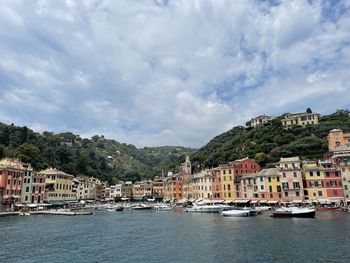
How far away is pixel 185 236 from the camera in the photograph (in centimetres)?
3756

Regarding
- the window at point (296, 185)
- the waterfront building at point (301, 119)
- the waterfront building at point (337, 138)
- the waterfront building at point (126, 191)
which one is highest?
the waterfront building at point (301, 119)

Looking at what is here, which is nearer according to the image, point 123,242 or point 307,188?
point 123,242

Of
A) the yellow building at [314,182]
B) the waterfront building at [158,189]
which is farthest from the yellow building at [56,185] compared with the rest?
the yellow building at [314,182]

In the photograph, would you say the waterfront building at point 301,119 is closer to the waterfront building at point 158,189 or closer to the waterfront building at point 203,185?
the waterfront building at point 203,185

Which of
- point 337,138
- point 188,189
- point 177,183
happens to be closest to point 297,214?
point 337,138

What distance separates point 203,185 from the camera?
9969 centimetres

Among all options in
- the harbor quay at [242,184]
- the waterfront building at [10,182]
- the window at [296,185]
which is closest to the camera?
the harbor quay at [242,184]

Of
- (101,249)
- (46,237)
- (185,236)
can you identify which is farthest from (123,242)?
(46,237)

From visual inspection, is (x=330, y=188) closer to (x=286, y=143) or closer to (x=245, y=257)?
(x=286, y=143)

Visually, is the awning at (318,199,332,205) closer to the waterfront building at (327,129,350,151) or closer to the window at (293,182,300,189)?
the window at (293,182,300,189)

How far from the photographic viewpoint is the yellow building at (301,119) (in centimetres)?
13550

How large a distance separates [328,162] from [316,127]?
5648 cm

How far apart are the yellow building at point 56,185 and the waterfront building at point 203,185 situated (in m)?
48.3

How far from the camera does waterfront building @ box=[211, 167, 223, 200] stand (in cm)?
9065
